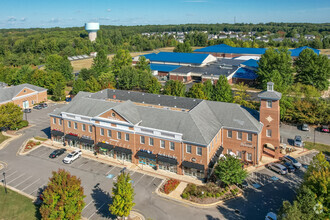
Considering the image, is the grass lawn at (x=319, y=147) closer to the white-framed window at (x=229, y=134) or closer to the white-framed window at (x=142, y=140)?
the white-framed window at (x=229, y=134)

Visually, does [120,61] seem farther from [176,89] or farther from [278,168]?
[278,168]

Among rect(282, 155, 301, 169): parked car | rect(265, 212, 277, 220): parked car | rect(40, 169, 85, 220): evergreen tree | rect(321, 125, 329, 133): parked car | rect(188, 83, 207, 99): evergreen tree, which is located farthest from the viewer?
rect(188, 83, 207, 99): evergreen tree

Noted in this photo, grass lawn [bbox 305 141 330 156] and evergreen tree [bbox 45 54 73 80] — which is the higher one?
evergreen tree [bbox 45 54 73 80]

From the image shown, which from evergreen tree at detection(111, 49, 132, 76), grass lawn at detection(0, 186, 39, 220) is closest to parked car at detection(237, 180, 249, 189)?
grass lawn at detection(0, 186, 39, 220)

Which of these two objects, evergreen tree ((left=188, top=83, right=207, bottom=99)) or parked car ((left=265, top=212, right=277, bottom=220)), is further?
evergreen tree ((left=188, top=83, right=207, bottom=99))

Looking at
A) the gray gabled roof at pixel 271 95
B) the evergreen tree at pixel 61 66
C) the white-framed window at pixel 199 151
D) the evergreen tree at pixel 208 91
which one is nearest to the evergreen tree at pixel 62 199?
the white-framed window at pixel 199 151

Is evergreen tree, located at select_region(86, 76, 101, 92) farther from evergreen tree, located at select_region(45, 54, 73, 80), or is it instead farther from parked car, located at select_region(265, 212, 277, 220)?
parked car, located at select_region(265, 212, 277, 220)

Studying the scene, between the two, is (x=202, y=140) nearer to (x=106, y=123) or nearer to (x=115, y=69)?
(x=106, y=123)
